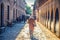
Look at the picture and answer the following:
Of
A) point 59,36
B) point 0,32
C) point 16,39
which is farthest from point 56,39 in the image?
point 0,32

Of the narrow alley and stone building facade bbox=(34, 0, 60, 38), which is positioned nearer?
the narrow alley

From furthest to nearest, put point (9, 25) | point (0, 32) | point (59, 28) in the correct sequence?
point (9, 25) → point (0, 32) → point (59, 28)

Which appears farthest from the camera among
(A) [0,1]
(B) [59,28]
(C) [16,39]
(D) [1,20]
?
(D) [1,20]

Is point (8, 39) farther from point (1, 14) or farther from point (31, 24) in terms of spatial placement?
point (1, 14)

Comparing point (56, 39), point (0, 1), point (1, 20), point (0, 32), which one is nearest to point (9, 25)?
point (1, 20)

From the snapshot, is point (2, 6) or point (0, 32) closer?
point (0, 32)

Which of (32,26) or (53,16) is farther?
(53,16)

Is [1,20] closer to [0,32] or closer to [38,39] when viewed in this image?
[0,32]

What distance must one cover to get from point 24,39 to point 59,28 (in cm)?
265

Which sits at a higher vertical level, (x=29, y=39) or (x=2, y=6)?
(x=2, y=6)

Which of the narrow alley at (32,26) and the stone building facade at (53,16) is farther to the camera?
the stone building facade at (53,16)

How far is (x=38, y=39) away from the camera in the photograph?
1020cm

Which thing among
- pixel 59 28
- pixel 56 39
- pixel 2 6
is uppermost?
pixel 2 6

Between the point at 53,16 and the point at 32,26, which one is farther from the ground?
the point at 53,16
